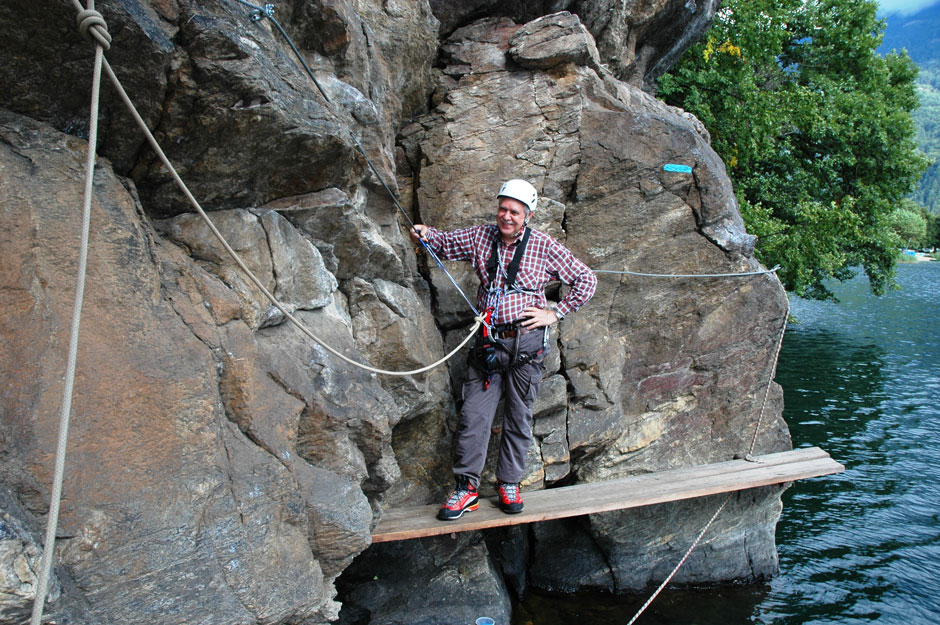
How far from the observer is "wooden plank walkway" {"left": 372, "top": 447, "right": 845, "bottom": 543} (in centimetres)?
568

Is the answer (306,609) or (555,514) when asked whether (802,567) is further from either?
(306,609)

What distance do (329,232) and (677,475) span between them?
4.54 m

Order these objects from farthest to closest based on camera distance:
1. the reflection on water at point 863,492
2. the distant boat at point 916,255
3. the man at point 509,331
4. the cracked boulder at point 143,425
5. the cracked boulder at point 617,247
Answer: the distant boat at point 916,255 → the reflection on water at point 863,492 → the cracked boulder at point 617,247 → the man at point 509,331 → the cracked boulder at point 143,425

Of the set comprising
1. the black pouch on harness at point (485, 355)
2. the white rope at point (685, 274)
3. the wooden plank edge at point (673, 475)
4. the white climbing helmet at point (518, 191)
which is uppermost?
the white climbing helmet at point (518, 191)

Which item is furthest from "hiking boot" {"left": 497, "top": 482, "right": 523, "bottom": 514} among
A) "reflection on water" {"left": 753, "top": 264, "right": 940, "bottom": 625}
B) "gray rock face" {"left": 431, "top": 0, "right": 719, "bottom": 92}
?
"gray rock face" {"left": 431, "top": 0, "right": 719, "bottom": 92}

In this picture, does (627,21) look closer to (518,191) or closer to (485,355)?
(518,191)

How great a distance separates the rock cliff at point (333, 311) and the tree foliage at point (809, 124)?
7.54m

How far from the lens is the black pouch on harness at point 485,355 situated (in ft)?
19.6

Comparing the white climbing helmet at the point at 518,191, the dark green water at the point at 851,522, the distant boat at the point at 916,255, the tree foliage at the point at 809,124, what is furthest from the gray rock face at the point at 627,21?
the distant boat at the point at 916,255

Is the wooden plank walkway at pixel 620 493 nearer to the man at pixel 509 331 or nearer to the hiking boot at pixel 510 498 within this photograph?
the hiking boot at pixel 510 498

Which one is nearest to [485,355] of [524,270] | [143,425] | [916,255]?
[524,270]

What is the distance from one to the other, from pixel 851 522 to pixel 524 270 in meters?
7.00

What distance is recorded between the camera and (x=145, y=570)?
340 centimetres

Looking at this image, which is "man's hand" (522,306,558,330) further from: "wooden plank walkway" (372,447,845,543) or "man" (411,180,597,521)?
"wooden plank walkway" (372,447,845,543)
